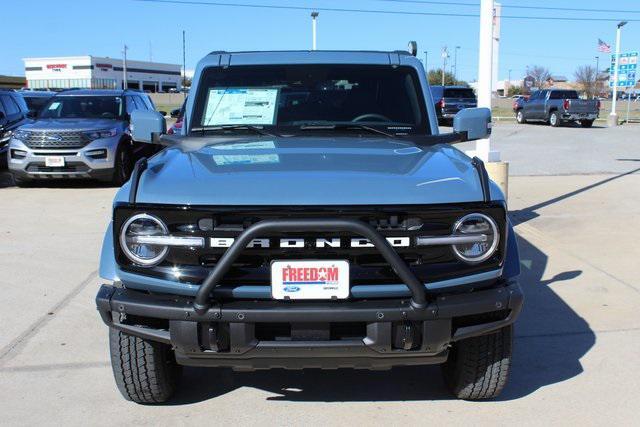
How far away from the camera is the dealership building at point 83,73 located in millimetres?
99188

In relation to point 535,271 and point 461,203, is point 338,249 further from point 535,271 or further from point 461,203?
point 535,271

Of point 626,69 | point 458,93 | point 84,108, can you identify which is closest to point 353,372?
point 84,108

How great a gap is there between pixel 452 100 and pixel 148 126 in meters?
28.0

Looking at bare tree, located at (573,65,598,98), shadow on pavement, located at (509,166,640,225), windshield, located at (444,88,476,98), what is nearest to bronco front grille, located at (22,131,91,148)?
shadow on pavement, located at (509,166,640,225)

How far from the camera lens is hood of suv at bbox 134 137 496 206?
9.96 ft

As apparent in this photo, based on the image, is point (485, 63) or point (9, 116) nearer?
point (485, 63)

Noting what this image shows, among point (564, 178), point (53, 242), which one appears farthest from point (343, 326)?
point (564, 178)

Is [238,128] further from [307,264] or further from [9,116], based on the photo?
[9,116]

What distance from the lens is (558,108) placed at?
102 ft

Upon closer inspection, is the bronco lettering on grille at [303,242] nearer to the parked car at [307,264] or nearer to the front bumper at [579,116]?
the parked car at [307,264]

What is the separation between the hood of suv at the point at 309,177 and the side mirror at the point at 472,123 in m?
0.63

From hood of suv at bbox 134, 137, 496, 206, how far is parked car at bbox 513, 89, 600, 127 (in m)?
28.8

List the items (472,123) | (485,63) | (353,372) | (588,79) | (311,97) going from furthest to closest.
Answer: (588,79) → (485,63) → (311,97) → (472,123) → (353,372)

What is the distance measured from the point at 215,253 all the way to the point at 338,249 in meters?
0.55
